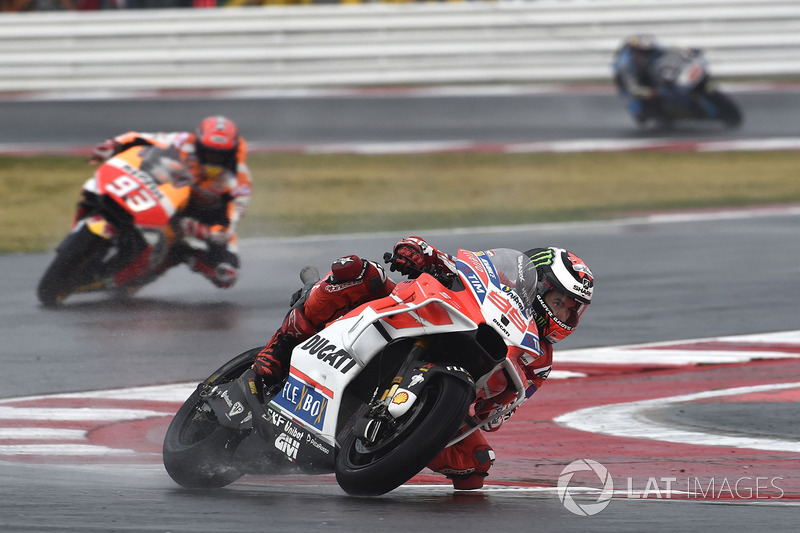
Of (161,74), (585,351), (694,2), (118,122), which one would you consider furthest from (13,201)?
(694,2)

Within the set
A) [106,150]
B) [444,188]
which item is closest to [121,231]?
[106,150]

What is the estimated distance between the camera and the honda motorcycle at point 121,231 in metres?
8.50

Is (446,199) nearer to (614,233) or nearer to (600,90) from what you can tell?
(614,233)

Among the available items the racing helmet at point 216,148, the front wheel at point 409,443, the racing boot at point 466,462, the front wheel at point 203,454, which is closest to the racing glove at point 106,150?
the racing helmet at point 216,148

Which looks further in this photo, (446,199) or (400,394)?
(446,199)

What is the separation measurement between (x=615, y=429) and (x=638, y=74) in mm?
13252

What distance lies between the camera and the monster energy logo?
4.77 meters

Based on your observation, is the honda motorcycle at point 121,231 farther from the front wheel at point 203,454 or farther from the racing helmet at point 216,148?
the front wheel at point 203,454

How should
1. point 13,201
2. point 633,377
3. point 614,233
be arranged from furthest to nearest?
point 13,201 → point 614,233 → point 633,377

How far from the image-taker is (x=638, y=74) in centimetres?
1858

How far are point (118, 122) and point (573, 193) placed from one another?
24.4 feet

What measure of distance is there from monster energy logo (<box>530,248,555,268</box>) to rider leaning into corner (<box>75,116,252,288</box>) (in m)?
4.68

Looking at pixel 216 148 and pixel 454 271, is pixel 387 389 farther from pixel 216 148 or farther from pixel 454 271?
pixel 216 148

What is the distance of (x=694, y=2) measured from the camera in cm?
2044
